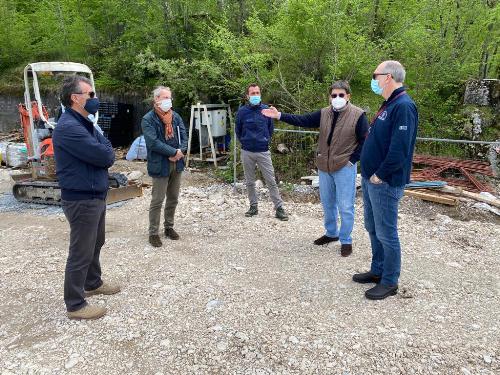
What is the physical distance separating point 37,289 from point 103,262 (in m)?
0.81

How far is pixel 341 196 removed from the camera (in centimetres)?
502

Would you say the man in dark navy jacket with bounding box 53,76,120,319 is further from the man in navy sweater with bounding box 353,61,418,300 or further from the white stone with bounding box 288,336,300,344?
the man in navy sweater with bounding box 353,61,418,300

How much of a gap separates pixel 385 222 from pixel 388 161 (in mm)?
601

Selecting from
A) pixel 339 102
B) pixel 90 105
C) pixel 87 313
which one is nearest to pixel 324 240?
pixel 339 102

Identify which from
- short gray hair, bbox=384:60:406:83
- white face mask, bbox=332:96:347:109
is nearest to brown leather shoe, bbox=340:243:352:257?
white face mask, bbox=332:96:347:109

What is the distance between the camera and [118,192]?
304 inches

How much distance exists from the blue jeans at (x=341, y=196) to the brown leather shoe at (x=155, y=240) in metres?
2.21

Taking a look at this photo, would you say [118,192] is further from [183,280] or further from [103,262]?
[183,280]

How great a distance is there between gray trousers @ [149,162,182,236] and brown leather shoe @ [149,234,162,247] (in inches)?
1.6

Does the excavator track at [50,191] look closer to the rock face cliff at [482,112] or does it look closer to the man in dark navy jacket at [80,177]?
the man in dark navy jacket at [80,177]

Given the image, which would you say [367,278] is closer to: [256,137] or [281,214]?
[281,214]

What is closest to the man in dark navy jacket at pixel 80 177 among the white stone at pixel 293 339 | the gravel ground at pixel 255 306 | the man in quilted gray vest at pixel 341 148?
the gravel ground at pixel 255 306

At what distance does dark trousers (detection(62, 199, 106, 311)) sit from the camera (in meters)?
3.57

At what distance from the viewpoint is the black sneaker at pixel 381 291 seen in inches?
158
